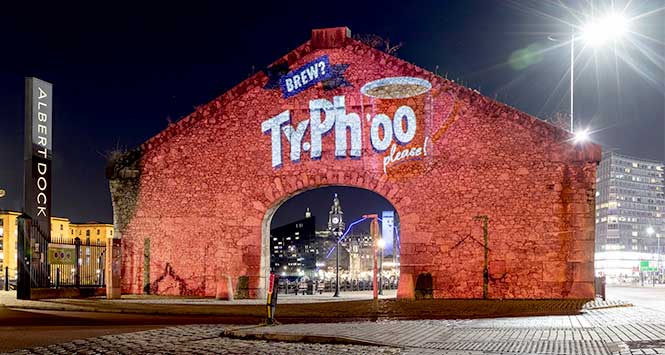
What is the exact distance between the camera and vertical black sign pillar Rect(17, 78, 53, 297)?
77.9 feet

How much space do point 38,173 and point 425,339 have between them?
17.1m

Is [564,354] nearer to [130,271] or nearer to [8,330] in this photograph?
[8,330]

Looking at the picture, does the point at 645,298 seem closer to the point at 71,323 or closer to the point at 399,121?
the point at 399,121

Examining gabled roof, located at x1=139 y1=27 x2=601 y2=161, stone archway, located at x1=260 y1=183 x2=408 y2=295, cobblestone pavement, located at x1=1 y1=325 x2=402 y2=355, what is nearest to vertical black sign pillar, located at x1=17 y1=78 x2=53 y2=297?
gabled roof, located at x1=139 y1=27 x2=601 y2=161

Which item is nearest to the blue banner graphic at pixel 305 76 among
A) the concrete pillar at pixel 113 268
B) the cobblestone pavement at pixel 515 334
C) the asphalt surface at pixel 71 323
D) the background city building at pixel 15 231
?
the concrete pillar at pixel 113 268

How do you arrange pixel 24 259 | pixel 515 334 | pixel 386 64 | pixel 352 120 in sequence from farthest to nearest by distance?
1. pixel 352 120
2. pixel 386 64
3. pixel 24 259
4. pixel 515 334

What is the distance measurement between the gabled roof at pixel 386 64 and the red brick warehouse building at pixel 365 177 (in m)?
0.04

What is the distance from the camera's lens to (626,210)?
156 metres

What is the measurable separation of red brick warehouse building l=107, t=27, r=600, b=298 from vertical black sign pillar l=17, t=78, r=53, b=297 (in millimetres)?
2320

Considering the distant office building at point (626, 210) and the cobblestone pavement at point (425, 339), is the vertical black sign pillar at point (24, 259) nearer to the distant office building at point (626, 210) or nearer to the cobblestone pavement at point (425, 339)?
the cobblestone pavement at point (425, 339)

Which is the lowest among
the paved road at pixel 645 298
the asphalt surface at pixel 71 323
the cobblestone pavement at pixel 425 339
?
the paved road at pixel 645 298

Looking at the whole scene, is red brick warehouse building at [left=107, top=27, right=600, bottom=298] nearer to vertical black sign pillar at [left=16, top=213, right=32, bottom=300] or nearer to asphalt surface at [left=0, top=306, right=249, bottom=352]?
vertical black sign pillar at [left=16, top=213, right=32, bottom=300]

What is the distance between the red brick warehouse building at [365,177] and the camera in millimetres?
22828

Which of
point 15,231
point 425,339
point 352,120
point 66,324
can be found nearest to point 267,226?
point 352,120
